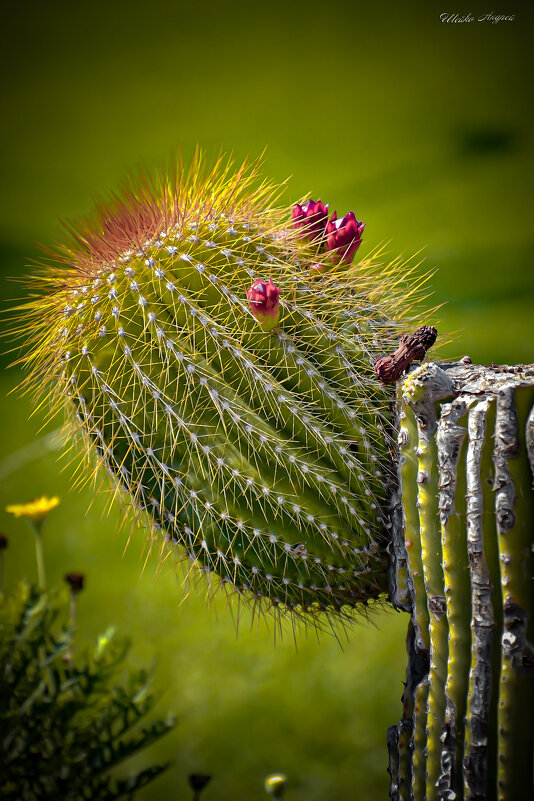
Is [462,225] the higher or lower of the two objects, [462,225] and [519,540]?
the higher

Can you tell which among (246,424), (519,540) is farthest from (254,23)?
(519,540)

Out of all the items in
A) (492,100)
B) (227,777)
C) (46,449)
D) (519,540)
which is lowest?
(227,777)

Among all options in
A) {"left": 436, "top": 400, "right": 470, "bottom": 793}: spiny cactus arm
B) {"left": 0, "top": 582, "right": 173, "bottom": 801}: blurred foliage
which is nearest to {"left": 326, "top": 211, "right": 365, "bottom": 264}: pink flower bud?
{"left": 436, "top": 400, "right": 470, "bottom": 793}: spiny cactus arm

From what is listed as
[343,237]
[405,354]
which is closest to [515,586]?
[405,354]

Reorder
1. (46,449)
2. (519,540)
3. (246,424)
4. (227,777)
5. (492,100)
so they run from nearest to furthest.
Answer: (519,540)
(246,424)
(227,777)
(492,100)
(46,449)

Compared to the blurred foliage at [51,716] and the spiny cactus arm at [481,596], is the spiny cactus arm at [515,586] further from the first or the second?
the blurred foliage at [51,716]

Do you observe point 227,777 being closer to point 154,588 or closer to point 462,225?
point 154,588

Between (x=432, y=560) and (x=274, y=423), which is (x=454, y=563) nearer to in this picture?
(x=432, y=560)
